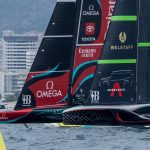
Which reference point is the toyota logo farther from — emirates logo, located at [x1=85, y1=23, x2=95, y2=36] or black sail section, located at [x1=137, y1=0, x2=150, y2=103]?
black sail section, located at [x1=137, y1=0, x2=150, y2=103]

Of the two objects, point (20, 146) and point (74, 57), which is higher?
point (74, 57)

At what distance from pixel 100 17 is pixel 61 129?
4.36m

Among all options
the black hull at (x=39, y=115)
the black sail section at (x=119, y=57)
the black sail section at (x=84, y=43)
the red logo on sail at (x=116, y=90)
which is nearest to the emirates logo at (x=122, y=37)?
the black sail section at (x=119, y=57)

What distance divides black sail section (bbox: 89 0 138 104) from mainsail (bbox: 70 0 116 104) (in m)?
3.25

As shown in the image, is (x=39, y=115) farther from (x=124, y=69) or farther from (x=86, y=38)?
(x=124, y=69)

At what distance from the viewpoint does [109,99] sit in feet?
101

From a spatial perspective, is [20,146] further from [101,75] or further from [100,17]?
[100,17]

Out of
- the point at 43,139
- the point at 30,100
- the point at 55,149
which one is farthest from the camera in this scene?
the point at 30,100

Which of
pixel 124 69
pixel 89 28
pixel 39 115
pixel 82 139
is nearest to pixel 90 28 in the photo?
pixel 89 28

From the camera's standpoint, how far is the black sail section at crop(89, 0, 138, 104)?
30656mm

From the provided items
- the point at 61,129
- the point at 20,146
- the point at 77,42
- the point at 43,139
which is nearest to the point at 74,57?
the point at 77,42

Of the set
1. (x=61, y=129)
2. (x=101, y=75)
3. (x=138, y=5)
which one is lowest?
(x=61, y=129)

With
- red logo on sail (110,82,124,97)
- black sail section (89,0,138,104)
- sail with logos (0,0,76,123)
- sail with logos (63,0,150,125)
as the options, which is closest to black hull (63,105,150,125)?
sail with logos (63,0,150,125)

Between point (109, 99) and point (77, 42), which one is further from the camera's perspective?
point (77, 42)
